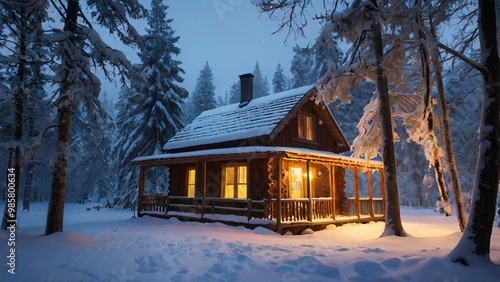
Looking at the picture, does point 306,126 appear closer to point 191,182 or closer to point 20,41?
point 191,182

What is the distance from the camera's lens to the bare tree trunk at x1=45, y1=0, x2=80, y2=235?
9.51 metres

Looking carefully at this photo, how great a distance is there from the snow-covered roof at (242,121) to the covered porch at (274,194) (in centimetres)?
140

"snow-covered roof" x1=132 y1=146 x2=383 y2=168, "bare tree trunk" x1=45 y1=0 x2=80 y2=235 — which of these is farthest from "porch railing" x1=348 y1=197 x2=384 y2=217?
"bare tree trunk" x1=45 y1=0 x2=80 y2=235

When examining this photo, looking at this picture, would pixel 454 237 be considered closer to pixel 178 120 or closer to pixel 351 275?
pixel 351 275

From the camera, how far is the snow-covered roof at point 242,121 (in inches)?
598

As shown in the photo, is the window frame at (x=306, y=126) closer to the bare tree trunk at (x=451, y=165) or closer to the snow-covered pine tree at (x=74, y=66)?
the bare tree trunk at (x=451, y=165)

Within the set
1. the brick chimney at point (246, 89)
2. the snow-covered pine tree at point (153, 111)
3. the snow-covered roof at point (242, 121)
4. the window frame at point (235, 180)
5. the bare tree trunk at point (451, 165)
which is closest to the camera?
the bare tree trunk at point (451, 165)

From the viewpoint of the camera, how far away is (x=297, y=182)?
52.1 ft

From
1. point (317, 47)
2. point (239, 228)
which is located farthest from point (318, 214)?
point (317, 47)

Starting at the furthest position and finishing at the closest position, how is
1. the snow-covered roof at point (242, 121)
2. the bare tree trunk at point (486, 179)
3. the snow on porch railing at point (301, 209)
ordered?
the snow-covered roof at point (242, 121) < the snow on porch railing at point (301, 209) < the bare tree trunk at point (486, 179)

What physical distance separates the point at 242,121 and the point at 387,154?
822cm

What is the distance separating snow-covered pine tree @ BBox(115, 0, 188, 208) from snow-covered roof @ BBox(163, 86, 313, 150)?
13.9 ft

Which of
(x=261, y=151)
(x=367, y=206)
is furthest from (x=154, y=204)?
(x=367, y=206)

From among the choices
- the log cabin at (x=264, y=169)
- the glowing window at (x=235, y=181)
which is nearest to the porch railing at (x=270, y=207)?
the log cabin at (x=264, y=169)
